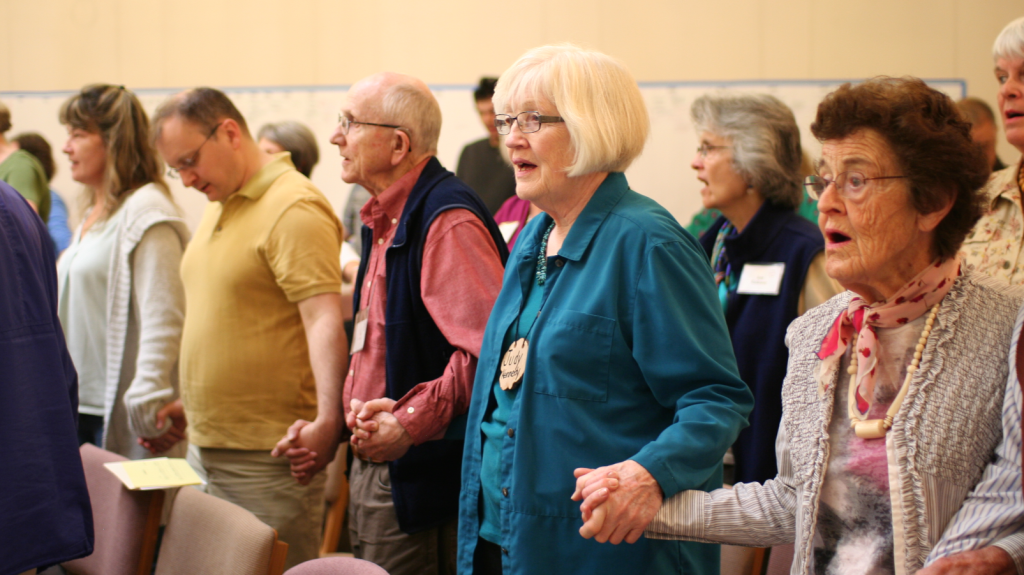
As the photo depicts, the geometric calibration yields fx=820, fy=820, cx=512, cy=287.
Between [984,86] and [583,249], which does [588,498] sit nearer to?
[583,249]

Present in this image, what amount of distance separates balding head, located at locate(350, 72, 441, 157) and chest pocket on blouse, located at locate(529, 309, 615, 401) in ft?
2.99

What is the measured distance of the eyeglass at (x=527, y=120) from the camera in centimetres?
155

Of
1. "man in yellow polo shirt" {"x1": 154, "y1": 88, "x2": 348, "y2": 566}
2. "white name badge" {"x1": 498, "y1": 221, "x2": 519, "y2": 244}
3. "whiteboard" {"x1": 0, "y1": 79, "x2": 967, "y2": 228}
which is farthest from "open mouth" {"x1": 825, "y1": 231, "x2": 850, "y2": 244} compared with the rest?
"whiteboard" {"x1": 0, "y1": 79, "x2": 967, "y2": 228}

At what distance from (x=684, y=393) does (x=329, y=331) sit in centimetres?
118

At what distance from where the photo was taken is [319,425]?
7.19ft

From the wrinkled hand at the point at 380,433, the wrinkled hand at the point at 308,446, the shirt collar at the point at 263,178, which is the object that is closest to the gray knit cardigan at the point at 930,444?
the wrinkled hand at the point at 380,433

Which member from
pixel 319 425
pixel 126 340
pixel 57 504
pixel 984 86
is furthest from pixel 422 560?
pixel 984 86

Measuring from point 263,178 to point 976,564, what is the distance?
209cm

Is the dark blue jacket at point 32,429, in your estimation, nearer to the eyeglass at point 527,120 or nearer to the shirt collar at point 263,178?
the shirt collar at point 263,178

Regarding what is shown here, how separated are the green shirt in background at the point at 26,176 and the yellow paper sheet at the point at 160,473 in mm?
2224

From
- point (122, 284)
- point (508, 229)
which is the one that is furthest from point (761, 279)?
point (122, 284)

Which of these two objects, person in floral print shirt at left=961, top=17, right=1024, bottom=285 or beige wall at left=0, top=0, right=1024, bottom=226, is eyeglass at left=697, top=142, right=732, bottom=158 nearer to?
person in floral print shirt at left=961, top=17, right=1024, bottom=285

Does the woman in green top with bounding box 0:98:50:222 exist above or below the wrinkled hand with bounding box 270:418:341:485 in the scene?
above

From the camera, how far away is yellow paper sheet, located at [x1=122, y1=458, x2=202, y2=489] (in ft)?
6.04
